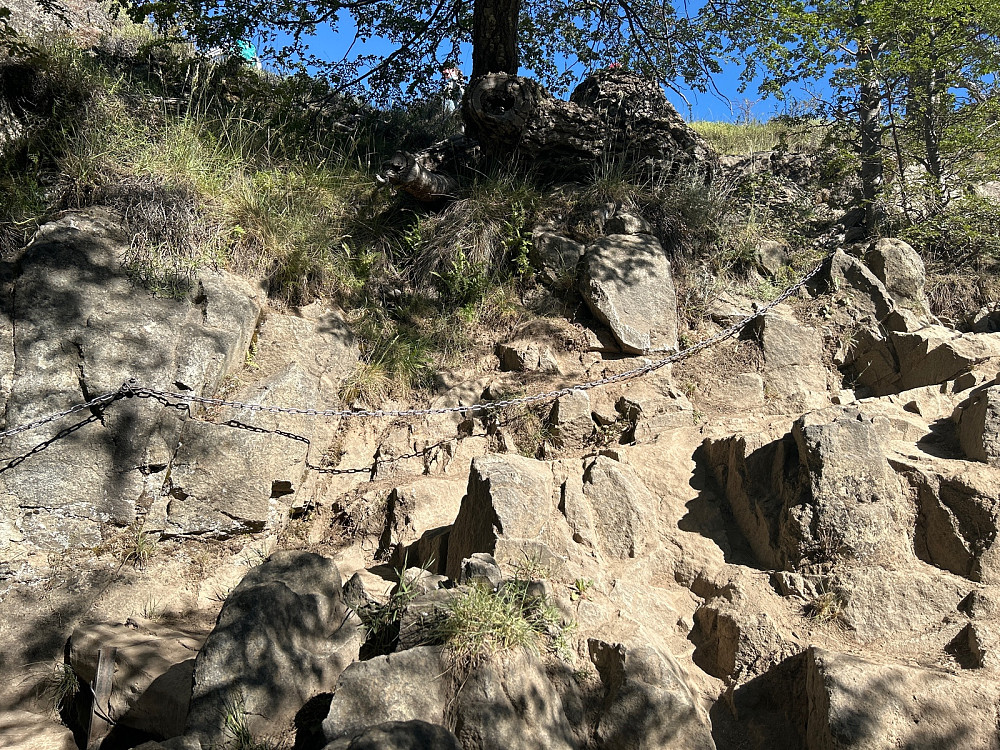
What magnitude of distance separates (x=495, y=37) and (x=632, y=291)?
3.08m

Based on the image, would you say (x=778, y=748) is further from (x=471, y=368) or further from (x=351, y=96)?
(x=351, y=96)

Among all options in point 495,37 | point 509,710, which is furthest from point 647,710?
point 495,37

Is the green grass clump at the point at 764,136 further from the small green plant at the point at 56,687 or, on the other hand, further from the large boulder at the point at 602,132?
the small green plant at the point at 56,687

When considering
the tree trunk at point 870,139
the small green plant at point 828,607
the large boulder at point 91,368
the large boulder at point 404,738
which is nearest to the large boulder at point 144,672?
the large boulder at point 91,368

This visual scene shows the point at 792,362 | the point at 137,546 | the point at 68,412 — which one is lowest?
the point at 137,546

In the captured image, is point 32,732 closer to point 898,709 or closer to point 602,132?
point 898,709

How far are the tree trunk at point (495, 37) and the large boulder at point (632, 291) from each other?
228cm

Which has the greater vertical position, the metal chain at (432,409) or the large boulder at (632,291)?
the large boulder at (632,291)

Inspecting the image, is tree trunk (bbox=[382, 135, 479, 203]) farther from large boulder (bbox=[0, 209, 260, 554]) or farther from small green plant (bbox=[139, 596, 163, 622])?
small green plant (bbox=[139, 596, 163, 622])

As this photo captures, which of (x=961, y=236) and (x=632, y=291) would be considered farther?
(x=961, y=236)

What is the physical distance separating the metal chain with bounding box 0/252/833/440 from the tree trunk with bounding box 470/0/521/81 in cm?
341

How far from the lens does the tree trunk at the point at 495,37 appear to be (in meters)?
7.84

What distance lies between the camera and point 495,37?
791 centimetres

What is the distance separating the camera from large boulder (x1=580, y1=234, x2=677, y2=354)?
6648 millimetres
